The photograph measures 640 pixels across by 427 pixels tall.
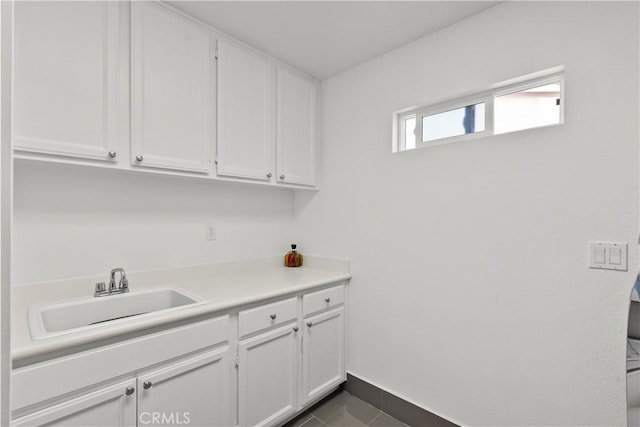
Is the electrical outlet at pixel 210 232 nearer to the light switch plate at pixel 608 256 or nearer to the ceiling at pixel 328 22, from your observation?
the ceiling at pixel 328 22

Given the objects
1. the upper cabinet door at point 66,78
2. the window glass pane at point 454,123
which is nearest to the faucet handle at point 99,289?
the upper cabinet door at point 66,78

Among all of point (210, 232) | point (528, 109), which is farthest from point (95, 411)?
point (528, 109)

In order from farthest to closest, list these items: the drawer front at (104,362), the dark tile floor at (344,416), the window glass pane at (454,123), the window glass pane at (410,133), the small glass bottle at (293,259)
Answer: the small glass bottle at (293,259), the window glass pane at (410,133), the dark tile floor at (344,416), the window glass pane at (454,123), the drawer front at (104,362)

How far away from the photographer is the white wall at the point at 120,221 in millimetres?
1411

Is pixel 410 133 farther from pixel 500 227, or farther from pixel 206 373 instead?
pixel 206 373

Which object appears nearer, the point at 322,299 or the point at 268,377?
the point at 268,377

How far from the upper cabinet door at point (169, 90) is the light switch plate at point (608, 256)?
77.7 inches

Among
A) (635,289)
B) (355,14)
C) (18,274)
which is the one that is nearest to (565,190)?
(635,289)

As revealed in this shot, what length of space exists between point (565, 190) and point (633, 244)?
32 cm

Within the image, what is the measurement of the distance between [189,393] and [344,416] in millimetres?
1062

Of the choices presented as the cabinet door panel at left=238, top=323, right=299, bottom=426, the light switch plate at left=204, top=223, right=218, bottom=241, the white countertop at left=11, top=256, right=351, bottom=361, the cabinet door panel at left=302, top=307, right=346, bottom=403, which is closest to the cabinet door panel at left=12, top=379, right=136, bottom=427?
the white countertop at left=11, top=256, right=351, bottom=361

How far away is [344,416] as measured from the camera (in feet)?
6.16

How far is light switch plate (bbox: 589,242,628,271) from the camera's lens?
1.20 meters

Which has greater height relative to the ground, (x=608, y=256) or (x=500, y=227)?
(x=500, y=227)
